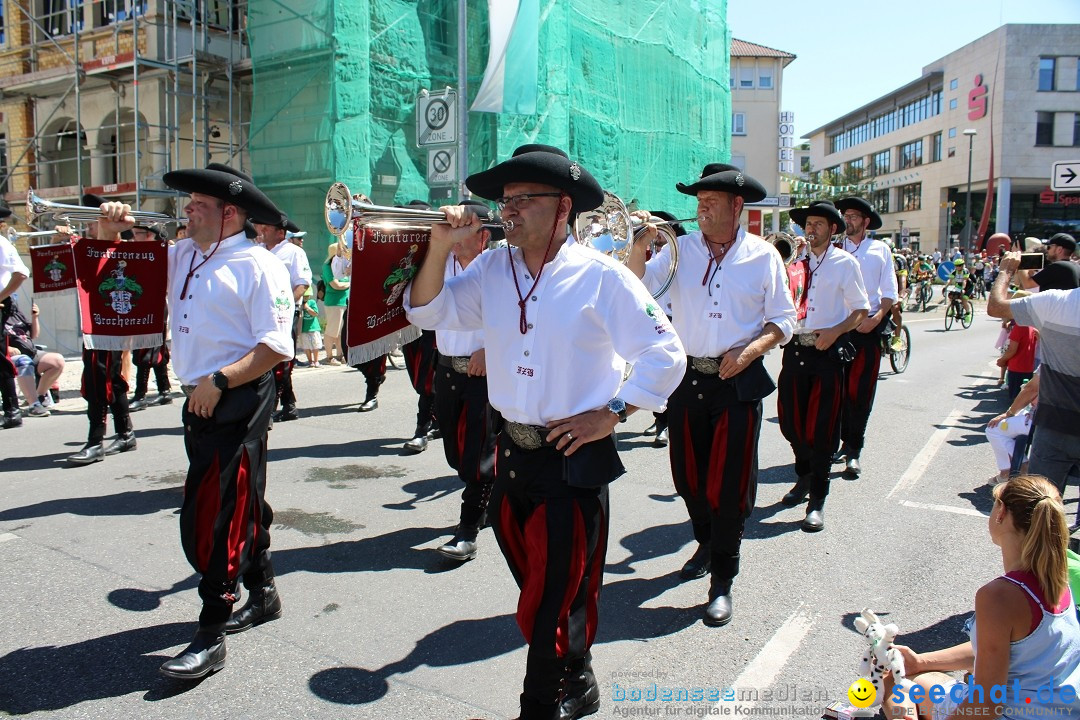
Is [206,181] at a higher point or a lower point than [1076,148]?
lower

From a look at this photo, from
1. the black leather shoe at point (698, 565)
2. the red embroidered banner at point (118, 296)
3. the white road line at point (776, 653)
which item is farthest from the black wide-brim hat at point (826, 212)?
the red embroidered banner at point (118, 296)

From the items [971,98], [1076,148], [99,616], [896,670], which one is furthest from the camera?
[971,98]

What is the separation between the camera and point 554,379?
9.43 feet

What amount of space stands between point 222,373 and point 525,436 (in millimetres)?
1424

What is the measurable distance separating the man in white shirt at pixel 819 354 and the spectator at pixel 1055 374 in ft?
5.12

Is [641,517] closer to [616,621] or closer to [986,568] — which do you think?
[616,621]

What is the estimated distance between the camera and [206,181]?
3586mm

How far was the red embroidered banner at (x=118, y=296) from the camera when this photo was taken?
4.26 metres

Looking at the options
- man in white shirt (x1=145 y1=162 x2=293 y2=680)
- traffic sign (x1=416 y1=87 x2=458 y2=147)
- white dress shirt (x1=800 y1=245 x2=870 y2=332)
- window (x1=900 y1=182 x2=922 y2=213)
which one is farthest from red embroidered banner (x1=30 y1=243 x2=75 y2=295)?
window (x1=900 y1=182 x2=922 y2=213)

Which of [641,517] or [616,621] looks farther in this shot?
[641,517]

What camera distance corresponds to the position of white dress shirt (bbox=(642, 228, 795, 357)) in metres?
4.33

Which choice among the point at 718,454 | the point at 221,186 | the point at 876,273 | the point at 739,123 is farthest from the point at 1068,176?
the point at 739,123

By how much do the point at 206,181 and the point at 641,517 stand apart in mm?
3622

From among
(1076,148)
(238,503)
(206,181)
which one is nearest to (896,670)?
(238,503)
